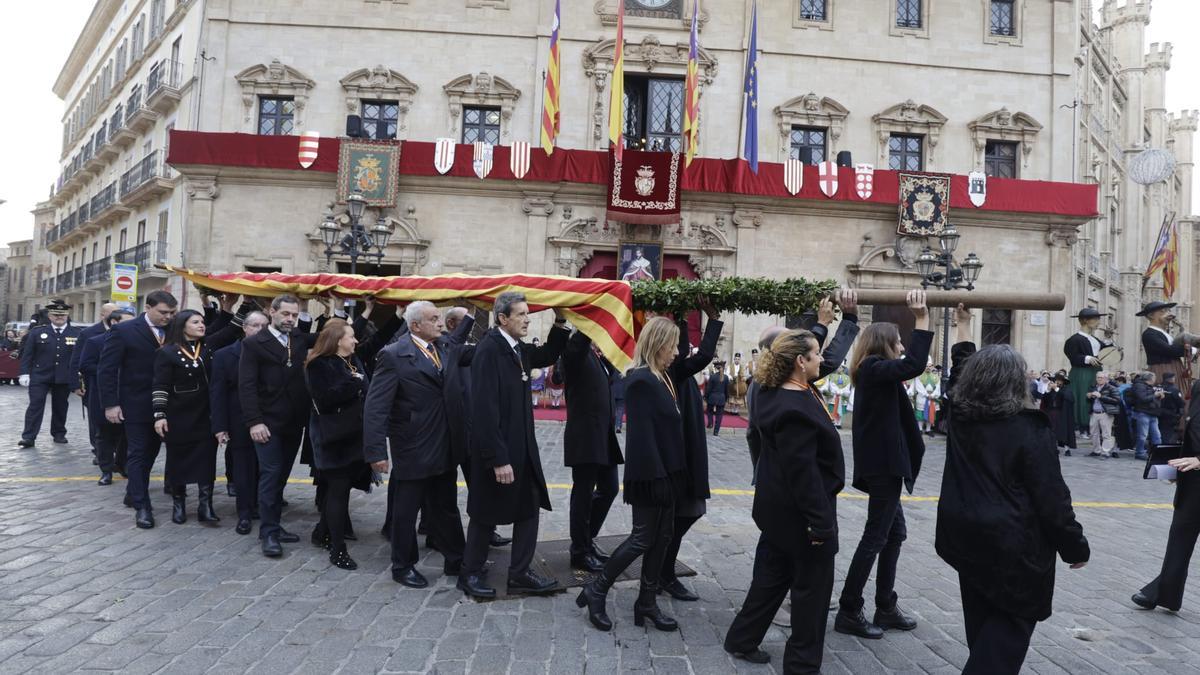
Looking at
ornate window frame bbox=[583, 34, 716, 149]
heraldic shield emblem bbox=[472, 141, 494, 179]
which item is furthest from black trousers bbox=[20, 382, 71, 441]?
ornate window frame bbox=[583, 34, 716, 149]

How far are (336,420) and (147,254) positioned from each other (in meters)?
23.8

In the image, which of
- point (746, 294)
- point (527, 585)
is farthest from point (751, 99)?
point (527, 585)

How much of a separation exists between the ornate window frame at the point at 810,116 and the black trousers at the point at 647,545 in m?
18.9

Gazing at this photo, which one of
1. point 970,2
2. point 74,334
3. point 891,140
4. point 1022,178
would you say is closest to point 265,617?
point 74,334

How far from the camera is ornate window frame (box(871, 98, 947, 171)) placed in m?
21.7

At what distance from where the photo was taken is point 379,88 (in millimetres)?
21219

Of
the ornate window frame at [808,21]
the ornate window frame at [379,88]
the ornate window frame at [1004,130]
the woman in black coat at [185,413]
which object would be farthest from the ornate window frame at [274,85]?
the ornate window frame at [1004,130]

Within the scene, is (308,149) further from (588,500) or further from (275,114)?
(588,500)

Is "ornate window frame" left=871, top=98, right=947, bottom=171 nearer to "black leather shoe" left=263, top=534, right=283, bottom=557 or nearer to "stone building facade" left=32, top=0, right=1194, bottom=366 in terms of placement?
"stone building facade" left=32, top=0, right=1194, bottom=366

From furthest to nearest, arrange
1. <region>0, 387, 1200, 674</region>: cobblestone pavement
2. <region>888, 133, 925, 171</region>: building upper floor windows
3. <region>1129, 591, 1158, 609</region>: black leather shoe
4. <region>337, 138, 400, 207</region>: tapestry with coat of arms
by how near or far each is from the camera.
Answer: <region>888, 133, 925, 171</region>: building upper floor windows
<region>337, 138, 400, 207</region>: tapestry with coat of arms
<region>1129, 591, 1158, 609</region>: black leather shoe
<region>0, 387, 1200, 674</region>: cobblestone pavement

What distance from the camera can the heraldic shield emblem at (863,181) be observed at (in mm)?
20578

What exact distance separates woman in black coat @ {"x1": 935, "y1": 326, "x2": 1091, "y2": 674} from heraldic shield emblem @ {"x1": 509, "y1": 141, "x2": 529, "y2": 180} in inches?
709

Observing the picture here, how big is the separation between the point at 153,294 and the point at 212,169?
603 inches

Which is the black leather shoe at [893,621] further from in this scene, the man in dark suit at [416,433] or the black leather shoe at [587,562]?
the man in dark suit at [416,433]
